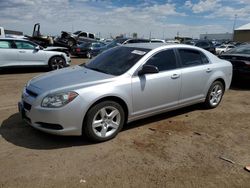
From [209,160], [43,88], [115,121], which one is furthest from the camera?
[115,121]

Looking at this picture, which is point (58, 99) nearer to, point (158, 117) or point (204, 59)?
point (158, 117)

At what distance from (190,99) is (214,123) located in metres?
0.68

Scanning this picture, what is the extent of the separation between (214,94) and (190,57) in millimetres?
1225

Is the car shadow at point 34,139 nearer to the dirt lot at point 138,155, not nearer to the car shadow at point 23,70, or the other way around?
the dirt lot at point 138,155

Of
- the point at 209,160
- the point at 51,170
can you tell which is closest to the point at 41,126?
the point at 51,170

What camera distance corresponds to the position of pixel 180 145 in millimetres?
4211

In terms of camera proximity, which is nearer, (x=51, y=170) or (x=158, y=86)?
(x=51, y=170)

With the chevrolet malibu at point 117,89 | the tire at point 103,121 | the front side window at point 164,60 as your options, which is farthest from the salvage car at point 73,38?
the tire at point 103,121

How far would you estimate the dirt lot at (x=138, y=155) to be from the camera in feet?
10.5

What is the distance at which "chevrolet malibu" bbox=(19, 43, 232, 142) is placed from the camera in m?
3.85

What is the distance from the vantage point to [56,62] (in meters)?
11.9

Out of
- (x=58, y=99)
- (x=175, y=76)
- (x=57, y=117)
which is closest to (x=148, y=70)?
(x=175, y=76)

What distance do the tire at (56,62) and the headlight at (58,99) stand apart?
8323 mm

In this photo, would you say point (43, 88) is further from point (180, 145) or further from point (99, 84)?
point (180, 145)
